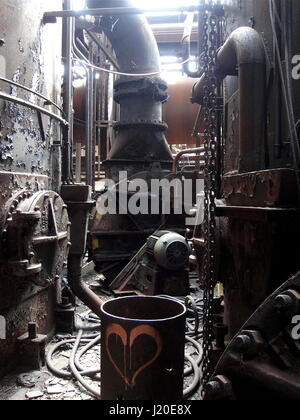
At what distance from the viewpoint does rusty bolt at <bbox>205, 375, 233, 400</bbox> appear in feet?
3.84

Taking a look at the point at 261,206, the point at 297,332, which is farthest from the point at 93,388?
the point at 297,332

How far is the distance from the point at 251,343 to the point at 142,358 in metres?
0.98

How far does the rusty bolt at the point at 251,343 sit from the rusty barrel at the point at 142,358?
35.6 inches

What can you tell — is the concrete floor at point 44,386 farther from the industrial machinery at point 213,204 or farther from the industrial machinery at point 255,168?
the industrial machinery at point 255,168

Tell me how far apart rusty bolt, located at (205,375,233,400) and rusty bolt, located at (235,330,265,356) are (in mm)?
116

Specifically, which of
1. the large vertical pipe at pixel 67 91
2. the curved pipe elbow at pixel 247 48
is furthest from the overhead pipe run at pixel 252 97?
the large vertical pipe at pixel 67 91

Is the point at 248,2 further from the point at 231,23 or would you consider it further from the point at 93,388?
the point at 93,388

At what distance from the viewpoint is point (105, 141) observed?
9.27 meters

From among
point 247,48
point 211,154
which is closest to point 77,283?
point 211,154

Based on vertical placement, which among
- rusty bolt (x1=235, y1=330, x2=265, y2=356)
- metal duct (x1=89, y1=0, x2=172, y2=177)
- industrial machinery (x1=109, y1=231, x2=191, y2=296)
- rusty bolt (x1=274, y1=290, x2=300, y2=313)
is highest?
metal duct (x1=89, y1=0, x2=172, y2=177)

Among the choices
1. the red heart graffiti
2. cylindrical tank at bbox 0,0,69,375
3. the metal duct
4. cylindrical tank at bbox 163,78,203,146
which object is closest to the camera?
the red heart graffiti

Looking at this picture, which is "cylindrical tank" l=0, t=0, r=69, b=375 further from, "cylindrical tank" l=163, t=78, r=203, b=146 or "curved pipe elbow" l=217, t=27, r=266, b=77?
"cylindrical tank" l=163, t=78, r=203, b=146

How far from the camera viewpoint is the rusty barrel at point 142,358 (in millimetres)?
2008

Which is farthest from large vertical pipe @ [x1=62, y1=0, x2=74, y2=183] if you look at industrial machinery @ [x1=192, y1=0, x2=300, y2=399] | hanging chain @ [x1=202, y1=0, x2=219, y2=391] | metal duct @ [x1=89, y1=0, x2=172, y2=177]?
metal duct @ [x1=89, y1=0, x2=172, y2=177]
